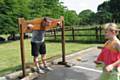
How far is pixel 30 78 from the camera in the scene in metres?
8.66

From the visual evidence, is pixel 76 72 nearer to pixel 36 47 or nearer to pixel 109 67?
pixel 36 47

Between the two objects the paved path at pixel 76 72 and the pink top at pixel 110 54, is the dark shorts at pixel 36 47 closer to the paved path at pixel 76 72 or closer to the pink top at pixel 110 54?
the paved path at pixel 76 72

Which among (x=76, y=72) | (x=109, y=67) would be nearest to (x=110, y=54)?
(x=109, y=67)

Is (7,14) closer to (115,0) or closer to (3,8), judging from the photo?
(3,8)

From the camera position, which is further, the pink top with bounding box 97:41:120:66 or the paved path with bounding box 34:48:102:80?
the paved path with bounding box 34:48:102:80

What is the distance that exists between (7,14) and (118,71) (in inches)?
957

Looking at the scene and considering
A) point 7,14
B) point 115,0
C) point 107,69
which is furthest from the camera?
point 115,0

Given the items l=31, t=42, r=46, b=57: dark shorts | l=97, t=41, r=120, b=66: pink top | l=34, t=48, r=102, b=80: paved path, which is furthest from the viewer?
l=31, t=42, r=46, b=57: dark shorts

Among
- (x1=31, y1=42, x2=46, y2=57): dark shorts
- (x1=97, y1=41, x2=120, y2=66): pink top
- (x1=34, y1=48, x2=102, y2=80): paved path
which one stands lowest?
(x1=34, y1=48, x2=102, y2=80): paved path

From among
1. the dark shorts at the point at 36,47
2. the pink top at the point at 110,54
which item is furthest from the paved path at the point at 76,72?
the pink top at the point at 110,54

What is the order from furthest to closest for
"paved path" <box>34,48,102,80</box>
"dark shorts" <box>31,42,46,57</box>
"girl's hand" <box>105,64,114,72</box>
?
"dark shorts" <box>31,42,46,57</box> → "paved path" <box>34,48,102,80</box> → "girl's hand" <box>105,64,114,72</box>

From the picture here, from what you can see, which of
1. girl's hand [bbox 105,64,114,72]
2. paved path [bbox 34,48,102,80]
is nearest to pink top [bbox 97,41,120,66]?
girl's hand [bbox 105,64,114,72]

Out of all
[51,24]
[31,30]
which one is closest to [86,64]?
[51,24]

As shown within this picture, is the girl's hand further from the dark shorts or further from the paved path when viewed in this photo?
the dark shorts
